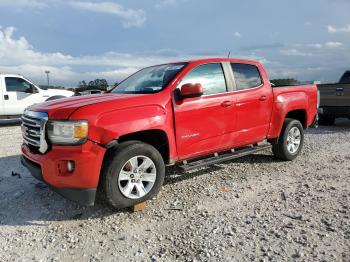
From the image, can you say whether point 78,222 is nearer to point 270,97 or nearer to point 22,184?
point 22,184

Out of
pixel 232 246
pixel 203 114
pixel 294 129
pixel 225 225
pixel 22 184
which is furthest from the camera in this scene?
pixel 294 129

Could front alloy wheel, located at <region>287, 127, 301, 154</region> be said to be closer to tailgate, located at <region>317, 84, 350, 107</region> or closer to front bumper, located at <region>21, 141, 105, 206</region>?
front bumper, located at <region>21, 141, 105, 206</region>

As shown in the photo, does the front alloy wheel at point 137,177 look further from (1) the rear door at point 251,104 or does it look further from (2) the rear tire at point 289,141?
(2) the rear tire at point 289,141

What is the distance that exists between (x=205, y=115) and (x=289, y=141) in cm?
243

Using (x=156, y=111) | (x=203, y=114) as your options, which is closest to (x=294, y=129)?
(x=203, y=114)

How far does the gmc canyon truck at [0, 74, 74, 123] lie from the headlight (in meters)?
9.60

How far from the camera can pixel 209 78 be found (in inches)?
207

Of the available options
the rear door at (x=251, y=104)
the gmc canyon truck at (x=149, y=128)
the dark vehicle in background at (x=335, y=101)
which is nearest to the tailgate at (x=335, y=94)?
the dark vehicle in background at (x=335, y=101)

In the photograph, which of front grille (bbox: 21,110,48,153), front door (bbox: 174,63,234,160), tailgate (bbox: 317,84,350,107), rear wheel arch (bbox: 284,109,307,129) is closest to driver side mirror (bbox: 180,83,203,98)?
front door (bbox: 174,63,234,160)

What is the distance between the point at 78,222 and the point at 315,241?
2.57 metres

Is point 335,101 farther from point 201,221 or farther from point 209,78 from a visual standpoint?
point 201,221

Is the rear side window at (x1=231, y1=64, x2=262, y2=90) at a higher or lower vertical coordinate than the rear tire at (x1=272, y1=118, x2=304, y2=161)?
higher

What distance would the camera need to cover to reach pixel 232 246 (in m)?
3.48

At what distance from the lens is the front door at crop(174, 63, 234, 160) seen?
4.75 metres
